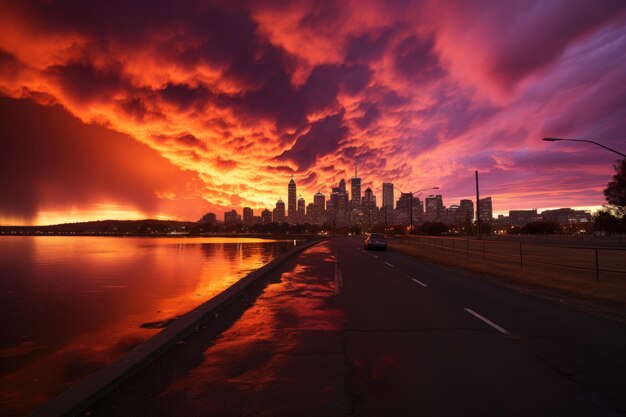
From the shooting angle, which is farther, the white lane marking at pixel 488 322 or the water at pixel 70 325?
the white lane marking at pixel 488 322

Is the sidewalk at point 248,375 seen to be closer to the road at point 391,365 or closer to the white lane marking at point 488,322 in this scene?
the road at point 391,365

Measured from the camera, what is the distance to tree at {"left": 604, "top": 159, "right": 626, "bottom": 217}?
52031mm

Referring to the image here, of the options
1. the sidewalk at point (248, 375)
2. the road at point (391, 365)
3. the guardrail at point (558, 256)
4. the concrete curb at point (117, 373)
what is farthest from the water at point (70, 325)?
the guardrail at point (558, 256)

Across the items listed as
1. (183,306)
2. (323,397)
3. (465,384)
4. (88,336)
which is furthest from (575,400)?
(183,306)

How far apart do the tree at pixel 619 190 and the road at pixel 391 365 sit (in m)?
55.7

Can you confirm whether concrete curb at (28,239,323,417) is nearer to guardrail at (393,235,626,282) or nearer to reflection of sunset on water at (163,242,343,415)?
reflection of sunset on water at (163,242,343,415)

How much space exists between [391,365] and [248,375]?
219 cm

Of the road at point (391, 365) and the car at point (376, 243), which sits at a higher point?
the car at point (376, 243)

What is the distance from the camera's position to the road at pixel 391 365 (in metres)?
4.43

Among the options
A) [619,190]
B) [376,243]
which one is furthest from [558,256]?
[619,190]

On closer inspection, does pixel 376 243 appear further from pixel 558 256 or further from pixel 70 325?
pixel 70 325

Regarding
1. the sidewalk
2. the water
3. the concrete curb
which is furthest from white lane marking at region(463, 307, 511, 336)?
the water

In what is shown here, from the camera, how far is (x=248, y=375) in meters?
5.40

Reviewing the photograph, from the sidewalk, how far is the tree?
200ft
